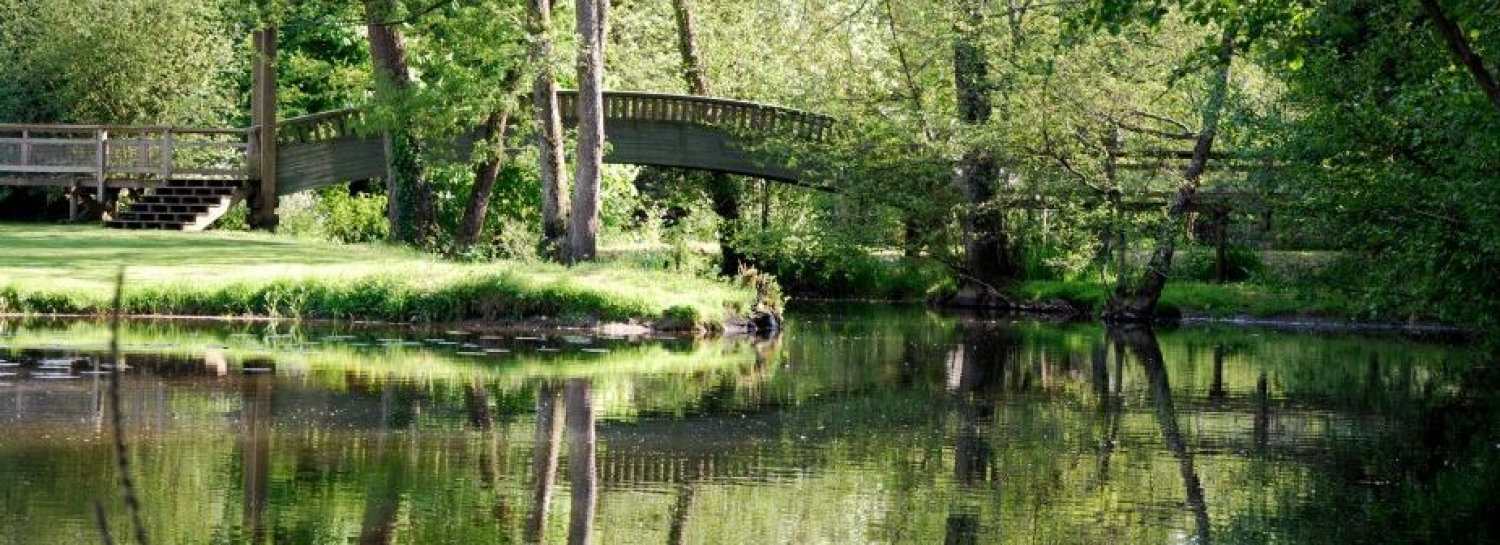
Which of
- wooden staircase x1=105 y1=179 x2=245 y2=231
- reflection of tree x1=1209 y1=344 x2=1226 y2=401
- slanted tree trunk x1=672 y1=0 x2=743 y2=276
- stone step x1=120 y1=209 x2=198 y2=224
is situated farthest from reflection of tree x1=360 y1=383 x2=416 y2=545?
stone step x1=120 y1=209 x2=198 y2=224

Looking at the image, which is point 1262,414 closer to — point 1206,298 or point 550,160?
point 550,160

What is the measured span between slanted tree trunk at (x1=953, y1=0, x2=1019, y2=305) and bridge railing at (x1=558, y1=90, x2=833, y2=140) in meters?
2.56

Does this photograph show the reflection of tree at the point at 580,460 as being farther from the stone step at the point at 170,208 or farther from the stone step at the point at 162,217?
the stone step at the point at 170,208

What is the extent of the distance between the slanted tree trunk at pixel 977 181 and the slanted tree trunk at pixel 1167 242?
2.64 meters

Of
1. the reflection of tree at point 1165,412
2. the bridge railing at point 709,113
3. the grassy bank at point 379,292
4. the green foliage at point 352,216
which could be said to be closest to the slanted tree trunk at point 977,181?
the bridge railing at point 709,113

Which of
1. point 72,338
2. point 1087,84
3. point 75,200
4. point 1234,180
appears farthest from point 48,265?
point 1234,180

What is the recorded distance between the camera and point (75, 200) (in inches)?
1442

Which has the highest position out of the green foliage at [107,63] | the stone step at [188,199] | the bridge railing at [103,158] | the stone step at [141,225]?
the green foliage at [107,63]

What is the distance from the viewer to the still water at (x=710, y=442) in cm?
1133

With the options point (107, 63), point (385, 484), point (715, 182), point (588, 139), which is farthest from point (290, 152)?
point (385, 484)

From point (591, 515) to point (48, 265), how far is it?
1804cm

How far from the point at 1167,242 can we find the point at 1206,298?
245cm

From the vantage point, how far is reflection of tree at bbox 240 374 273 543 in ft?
35.3

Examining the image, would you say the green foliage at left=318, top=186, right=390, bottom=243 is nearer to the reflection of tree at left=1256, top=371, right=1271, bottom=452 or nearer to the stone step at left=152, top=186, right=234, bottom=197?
the stone step at left=152, top=186, right=234, bottom=197
